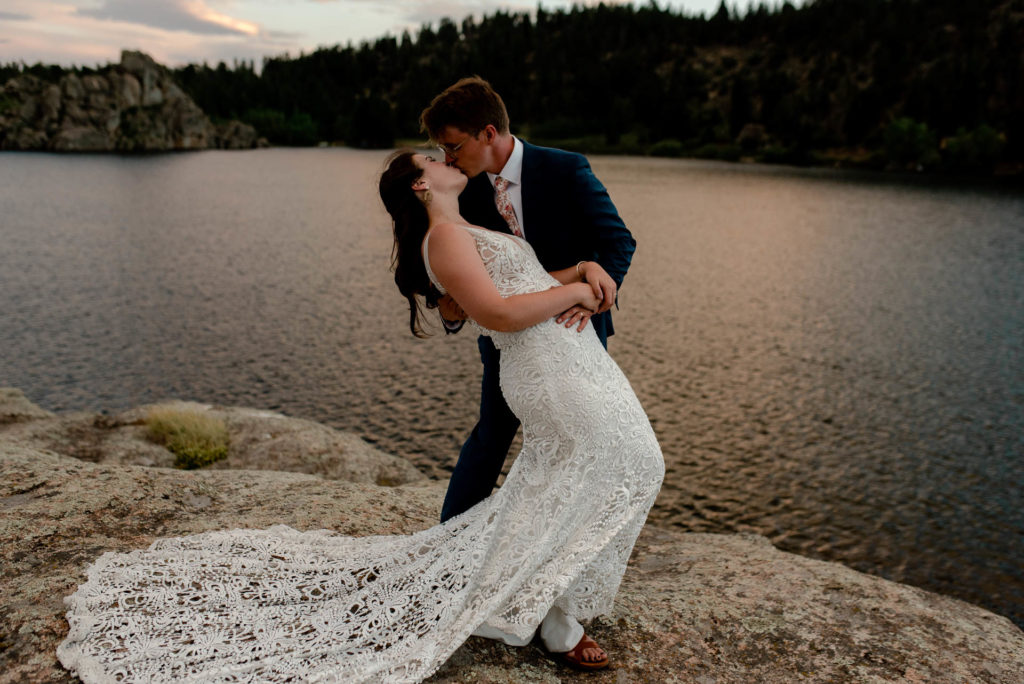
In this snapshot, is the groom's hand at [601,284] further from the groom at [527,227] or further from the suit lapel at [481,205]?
the suit lapel at [481,205]

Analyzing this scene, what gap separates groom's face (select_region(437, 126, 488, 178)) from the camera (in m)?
3.12

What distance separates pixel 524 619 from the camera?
309cm

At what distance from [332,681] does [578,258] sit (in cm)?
246

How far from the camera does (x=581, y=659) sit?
10.8 feet

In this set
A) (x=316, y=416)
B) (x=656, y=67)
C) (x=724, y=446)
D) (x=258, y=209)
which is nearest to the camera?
(x=724, y=446)

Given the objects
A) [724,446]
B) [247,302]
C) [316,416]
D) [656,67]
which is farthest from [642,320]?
[656,67]

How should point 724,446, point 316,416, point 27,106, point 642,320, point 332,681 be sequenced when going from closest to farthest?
point 332,681 → point 724,446 → point 316,416 → point 642,320 → point 27,106

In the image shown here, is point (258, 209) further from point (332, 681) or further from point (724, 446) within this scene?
point (332, 681)

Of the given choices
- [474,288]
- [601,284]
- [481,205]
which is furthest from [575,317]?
[481,205]

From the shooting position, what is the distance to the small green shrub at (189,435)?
30.3ft

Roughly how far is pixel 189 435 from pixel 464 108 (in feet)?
27.4

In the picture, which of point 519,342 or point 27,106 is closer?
point 519,342

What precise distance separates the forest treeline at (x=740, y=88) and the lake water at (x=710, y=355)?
44.9 m

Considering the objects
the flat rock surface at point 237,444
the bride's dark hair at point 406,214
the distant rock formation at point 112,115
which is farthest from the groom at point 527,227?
the distant rock formation at point 112,115
